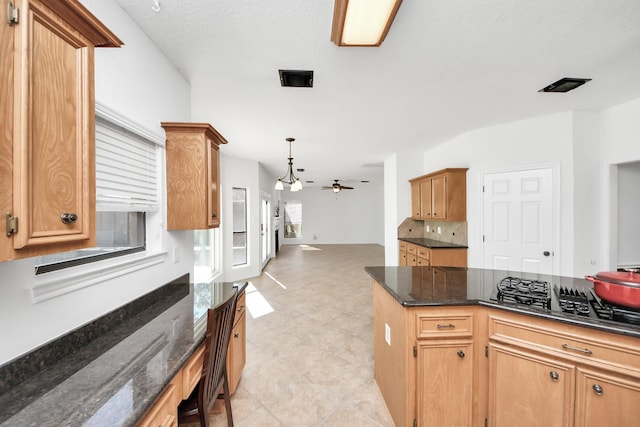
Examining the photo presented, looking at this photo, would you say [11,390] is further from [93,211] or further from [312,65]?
[312,65]

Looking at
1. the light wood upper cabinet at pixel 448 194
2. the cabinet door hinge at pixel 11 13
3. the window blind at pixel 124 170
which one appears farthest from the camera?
the light wood upper cabinet at pixel 448 194

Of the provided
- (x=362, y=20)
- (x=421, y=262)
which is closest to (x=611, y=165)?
(x=421, y=262)

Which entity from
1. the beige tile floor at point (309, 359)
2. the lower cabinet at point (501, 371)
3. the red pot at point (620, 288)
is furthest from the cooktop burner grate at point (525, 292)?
the beige tile floor at point (309, 359)

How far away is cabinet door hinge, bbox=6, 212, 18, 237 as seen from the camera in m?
0.71

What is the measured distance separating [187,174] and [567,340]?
2.58 meters

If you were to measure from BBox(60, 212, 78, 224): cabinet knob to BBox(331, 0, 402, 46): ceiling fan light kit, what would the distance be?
1464 millimetres

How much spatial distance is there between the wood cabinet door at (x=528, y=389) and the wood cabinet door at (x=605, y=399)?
37mm

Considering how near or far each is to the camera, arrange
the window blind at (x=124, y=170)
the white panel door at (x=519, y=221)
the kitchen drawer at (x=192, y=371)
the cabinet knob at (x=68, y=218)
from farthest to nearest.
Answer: the white panel door at (x=519, y=221) → the window blind at (x=124, y=170) → the kitchen drawer at (x=192, y=371) → the cabinet knob at (x=68, y=218)

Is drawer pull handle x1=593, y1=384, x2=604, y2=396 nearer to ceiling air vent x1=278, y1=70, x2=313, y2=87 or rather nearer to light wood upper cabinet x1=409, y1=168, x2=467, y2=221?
ceiling air vent x1=278, y1=70, x2=313, y2=87

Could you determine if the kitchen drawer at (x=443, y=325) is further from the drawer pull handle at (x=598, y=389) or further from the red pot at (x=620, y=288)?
the red pot at (x=620, y=288)

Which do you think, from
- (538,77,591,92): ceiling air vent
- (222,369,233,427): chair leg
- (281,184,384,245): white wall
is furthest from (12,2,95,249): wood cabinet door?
(281,184,384,245): white wall

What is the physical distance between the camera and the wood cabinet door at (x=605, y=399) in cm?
123

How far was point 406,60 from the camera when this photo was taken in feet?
6.77

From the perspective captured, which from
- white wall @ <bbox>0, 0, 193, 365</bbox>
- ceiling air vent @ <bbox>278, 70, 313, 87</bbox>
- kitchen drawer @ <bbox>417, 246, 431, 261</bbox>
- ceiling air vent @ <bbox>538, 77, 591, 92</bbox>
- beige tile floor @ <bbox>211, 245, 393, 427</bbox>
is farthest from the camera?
kitchen drawer @ <bbox>417, 246, 431, 261</bbox>
